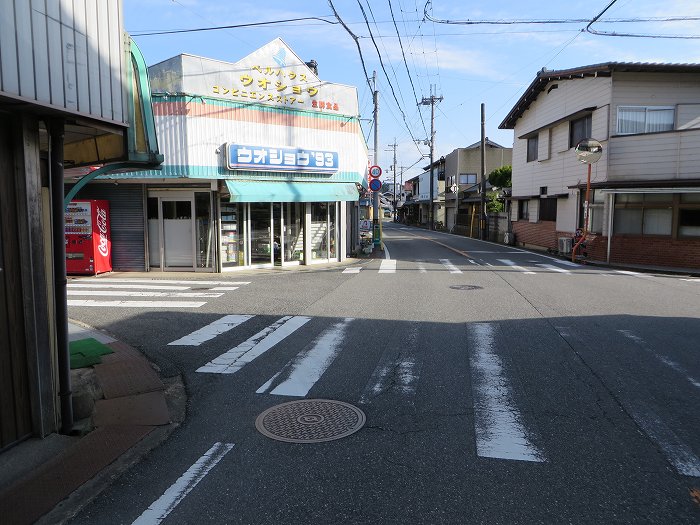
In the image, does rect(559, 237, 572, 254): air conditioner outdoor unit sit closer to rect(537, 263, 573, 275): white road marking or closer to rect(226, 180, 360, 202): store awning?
rect(537, 263, 573, 275): white road marking

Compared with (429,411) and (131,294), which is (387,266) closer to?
(131,294)

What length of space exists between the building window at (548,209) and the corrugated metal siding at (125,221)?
18904mm

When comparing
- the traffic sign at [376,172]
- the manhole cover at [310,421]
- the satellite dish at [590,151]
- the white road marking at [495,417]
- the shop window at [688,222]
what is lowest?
the manhole cover at [310,421]

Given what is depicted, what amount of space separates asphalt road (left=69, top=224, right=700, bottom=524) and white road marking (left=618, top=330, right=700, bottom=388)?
1.4 inches

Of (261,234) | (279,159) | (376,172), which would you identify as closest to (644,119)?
(376,172)

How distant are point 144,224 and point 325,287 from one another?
6.83 metres

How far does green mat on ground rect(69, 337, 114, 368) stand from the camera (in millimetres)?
6552

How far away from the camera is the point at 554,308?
10266 millimetres

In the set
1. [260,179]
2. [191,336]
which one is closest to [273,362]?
[191,336]

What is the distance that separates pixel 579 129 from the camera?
22.8 metres

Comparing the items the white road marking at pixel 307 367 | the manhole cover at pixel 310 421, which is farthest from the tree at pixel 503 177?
the manhole cover at pixel 310 421

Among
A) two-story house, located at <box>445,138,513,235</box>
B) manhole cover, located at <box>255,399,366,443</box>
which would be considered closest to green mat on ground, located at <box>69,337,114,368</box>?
manhole cover, located at <box>255,399,366,443</box>

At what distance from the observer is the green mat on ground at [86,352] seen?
655 cm

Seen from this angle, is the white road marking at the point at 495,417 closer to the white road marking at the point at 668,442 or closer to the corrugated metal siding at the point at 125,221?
the white road marking at the point at 668,442
